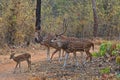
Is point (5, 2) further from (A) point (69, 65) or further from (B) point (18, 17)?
(A) point (69, 65)

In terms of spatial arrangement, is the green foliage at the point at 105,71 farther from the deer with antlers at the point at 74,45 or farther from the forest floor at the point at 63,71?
the deer with antlers at the point at 74,45

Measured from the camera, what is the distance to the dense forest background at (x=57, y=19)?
983 inches

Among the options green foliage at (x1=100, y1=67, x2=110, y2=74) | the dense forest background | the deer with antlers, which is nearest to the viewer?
green foliage at (x1=100, y1=67, x2=110, y2=74)

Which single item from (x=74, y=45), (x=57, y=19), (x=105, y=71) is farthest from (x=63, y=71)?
(x=57, y=19)

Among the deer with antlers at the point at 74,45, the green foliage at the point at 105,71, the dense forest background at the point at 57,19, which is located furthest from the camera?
the dense forest background at the point at 57,19

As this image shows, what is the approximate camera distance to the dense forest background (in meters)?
25.0

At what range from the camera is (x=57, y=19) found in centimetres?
3834

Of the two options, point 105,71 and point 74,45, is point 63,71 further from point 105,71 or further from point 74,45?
point 105,71

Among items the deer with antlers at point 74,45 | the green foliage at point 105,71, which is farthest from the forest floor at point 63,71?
the deer with antlers at point 74,45

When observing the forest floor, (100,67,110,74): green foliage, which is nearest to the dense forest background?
the forest floor

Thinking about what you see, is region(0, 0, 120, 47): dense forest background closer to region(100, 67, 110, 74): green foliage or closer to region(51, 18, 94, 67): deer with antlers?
region(51, 18, 94, 67): deer with antlers

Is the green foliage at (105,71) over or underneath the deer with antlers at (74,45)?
underneath

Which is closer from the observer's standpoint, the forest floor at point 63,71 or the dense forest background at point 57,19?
the forest floor at point 63,71

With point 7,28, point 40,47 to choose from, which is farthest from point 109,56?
point 7,28
